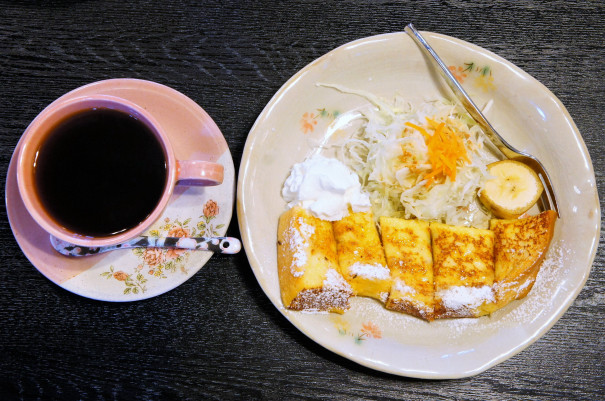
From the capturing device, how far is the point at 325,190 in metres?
1.88

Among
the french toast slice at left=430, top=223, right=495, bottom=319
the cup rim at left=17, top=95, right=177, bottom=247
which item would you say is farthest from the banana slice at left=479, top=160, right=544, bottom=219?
the cup rim at left=17, top=95, right=177, bottom=247

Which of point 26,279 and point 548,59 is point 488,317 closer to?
point 548,59

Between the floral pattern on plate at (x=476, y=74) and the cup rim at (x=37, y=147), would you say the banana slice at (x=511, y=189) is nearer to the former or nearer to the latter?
the floral pattern on plate at (x=476, y=74)

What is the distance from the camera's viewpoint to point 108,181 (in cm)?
164

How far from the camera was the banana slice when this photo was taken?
1.99 m

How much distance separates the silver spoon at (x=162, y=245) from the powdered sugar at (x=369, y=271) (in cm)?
49

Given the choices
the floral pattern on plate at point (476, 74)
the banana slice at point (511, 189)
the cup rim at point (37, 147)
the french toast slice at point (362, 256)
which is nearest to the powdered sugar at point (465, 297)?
the french toast slice at point (362, 256)

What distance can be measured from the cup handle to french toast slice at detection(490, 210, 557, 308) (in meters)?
1.22

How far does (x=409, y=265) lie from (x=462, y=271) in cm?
22

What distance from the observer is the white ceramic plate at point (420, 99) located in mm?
1847

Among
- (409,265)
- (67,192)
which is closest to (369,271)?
(409,265)

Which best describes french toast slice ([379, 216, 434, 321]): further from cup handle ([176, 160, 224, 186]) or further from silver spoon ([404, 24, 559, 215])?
cup handle ([176, 160, 224, 186])

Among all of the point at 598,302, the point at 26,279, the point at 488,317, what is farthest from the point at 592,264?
the point at 26,279

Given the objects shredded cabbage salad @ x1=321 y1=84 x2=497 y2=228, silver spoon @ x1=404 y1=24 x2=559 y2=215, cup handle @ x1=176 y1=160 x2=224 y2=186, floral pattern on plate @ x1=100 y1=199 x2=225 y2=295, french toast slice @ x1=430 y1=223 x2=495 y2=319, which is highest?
silver spoon @ x1=404 y1=24 x2=559 y2=215
